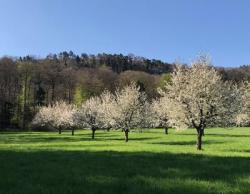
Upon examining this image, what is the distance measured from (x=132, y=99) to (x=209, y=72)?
78.6 feet

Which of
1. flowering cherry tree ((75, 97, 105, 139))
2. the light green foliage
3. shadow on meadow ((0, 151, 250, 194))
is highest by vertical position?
the light green foliage

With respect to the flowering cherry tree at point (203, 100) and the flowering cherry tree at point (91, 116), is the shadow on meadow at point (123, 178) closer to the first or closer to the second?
the flowering cherry tree at point (203, 100)

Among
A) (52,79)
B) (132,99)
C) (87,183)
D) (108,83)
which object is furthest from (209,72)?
(108,83)

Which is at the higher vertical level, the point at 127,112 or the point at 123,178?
the point at 127,112

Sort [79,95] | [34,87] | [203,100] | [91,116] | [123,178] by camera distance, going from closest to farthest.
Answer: [123,178]
[203,100]
[91,116]
[79,95]
[34,87]

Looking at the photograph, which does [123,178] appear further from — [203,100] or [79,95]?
[79,95]

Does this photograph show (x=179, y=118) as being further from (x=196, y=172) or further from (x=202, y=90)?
(x=196, y=172)

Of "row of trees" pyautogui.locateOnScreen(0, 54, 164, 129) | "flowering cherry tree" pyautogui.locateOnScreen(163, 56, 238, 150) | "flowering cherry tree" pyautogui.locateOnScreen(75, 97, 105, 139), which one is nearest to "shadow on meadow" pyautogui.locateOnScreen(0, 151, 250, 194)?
"flowering cherry tree" pyautogui.locateOnScreen(163, 56, 238, 150)

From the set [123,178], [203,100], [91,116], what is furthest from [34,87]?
[123,178]

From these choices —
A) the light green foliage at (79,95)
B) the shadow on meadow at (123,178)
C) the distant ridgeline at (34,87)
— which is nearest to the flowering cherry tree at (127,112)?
the shadow on meadow at (123,178)

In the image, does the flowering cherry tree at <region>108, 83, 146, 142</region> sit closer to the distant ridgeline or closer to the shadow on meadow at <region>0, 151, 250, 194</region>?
the shadow on meadow at <region>0, 151, 250, 194</region>

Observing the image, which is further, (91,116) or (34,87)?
(34,87)

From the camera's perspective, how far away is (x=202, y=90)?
133 feet

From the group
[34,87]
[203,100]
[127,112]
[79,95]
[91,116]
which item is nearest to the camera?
[203,100]
